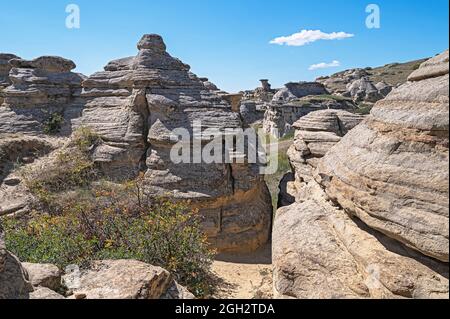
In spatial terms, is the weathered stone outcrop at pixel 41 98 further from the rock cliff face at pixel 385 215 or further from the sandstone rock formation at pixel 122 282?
the rock cliff face at pixel 385 215

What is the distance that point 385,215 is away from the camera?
13.2ft

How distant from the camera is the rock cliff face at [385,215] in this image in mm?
3666

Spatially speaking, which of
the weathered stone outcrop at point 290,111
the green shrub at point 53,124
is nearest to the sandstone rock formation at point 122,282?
the green shrub at point 53,124

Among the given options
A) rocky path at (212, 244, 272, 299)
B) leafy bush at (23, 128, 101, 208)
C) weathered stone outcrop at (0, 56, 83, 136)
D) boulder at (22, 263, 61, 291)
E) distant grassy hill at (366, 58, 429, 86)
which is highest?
distant grassy hill at (366, 58, 429, 86)

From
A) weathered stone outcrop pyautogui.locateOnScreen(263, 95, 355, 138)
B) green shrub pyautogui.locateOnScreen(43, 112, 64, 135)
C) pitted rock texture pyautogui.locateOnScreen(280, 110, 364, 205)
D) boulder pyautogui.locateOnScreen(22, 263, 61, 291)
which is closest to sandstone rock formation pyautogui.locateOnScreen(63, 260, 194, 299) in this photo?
boulder pyautogui.locateOnScreen(22, 263, 61, 291)

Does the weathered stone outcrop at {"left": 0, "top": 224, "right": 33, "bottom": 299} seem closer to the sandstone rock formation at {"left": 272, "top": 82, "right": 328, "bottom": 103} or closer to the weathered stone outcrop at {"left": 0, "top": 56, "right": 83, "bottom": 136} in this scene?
the weathered stone outcrop at {"left": 0, "top": 56, "right": 83, "bottom": 136}

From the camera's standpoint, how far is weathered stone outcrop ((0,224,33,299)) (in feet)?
13.9

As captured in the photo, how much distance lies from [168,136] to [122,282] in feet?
21.6

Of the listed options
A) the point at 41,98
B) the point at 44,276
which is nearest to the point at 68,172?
the point at 41,98

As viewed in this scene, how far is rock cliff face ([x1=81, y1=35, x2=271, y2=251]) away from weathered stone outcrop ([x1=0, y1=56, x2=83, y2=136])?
100 cm

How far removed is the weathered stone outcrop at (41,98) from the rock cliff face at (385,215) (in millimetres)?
10853
